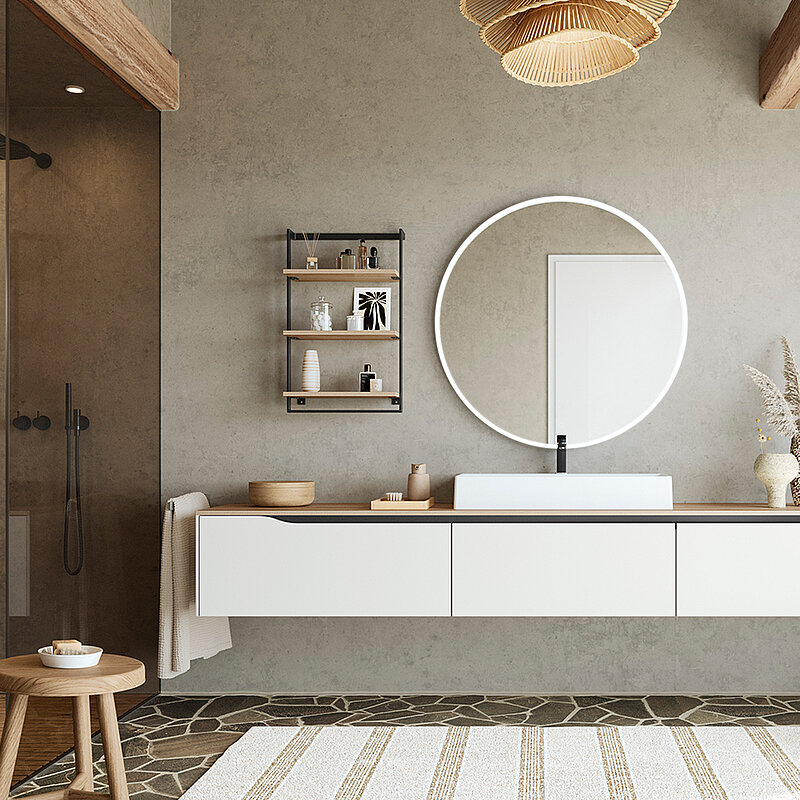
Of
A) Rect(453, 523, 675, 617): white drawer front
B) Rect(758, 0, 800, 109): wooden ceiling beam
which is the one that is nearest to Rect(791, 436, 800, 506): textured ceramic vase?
Rect(453, 523, 675, 617): white drawer front

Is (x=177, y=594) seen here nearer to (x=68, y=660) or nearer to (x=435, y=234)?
(x=68, y=660)

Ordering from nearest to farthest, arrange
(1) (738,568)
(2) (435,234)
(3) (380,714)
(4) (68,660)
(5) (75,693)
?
1. (5) (75,693)
2. (4) (68,660)
3. (1) (738,568)
4. (3) (380,714)
5. (2) (435,234)

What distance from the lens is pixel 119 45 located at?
142 inches

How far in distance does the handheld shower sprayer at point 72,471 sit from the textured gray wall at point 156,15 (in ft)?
5.44

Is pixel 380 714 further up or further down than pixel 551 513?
further down

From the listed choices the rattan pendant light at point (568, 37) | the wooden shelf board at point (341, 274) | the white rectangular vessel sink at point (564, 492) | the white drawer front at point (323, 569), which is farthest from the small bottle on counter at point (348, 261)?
the rattan pendant light at point (568, 37)

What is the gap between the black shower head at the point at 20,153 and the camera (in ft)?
9.31

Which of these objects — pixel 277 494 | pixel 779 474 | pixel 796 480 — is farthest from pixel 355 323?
pixel 796 480

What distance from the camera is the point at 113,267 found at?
3754 mm

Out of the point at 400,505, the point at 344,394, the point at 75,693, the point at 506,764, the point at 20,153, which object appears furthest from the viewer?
the point at 344,394

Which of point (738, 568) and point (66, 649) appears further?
point (738, 568)

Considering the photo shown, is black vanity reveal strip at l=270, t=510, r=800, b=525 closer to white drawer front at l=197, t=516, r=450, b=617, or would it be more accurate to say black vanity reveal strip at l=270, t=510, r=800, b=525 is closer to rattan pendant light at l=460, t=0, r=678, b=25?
white drawer front at l=197, t=516, r=450, b=617

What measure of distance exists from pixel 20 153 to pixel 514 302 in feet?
6.94

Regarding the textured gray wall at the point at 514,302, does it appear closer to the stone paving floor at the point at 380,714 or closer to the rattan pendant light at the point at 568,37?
the stone paving floor at the point at 380,714
